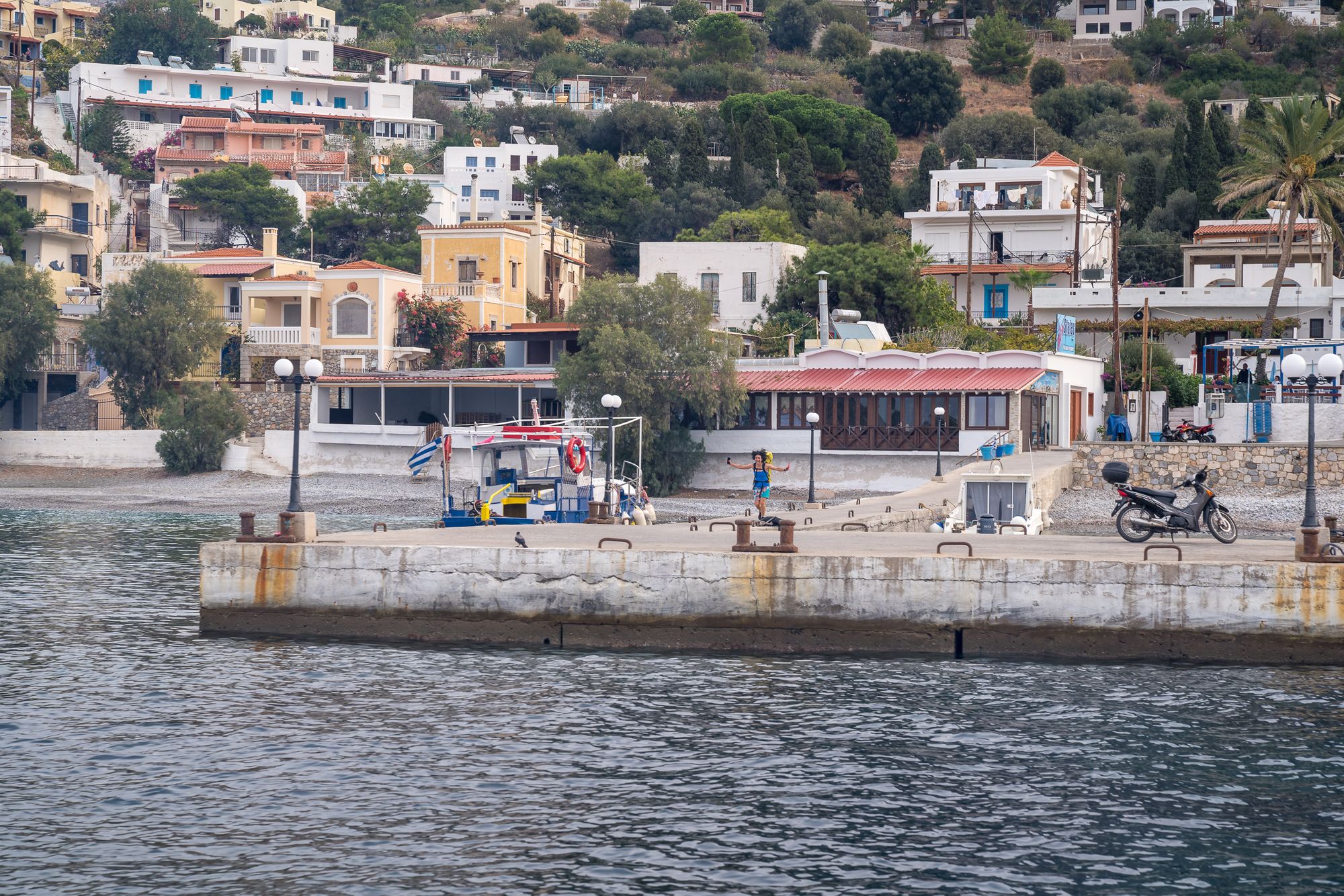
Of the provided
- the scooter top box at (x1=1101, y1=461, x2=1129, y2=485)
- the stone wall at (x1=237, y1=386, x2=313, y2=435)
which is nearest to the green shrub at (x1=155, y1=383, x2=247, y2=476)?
the stone wall at (x1=237, y1=386, x2=313, y2=435)

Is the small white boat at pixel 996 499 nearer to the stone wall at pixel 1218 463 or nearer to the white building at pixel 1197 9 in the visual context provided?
the stone wall at pixel 1218 463

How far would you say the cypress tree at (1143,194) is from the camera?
8862 centimetres

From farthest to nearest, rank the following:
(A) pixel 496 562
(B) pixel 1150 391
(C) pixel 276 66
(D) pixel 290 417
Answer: (C) pixel 276 66 → (D) pixel 290 417 → (B) pixel 1150 391 → (A) pixel 496 562

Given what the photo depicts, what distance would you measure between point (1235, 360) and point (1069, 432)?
8344mm

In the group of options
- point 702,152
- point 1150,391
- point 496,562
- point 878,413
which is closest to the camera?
point 496,562

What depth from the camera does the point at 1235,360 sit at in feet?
193

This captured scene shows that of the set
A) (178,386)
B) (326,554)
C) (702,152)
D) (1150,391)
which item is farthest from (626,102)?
(326,554)

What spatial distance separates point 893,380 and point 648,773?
39.5 meters

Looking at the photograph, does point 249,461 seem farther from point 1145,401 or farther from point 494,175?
point 494,175

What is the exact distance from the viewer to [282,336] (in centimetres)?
6881

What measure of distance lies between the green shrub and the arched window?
8644 millimetres

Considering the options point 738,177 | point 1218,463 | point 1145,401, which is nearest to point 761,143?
point 738,177

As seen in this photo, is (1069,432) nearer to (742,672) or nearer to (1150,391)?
(1150,391)

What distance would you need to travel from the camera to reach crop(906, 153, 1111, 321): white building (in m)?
76.9
